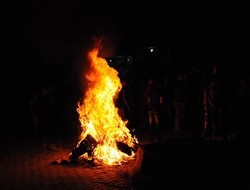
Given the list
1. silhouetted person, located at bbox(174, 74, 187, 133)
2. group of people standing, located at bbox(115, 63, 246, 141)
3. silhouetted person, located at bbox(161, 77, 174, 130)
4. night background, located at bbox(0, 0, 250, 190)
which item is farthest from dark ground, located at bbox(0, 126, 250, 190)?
silhouetted person, located at bbox(161, 77, 174, 130)

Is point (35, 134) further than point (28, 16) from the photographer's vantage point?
No

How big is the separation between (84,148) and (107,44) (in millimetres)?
6844

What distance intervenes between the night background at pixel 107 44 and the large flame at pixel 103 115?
3.97 meters

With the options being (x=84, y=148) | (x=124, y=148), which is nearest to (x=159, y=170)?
(x=124, y=148)

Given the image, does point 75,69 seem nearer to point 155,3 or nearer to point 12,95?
point 12,95

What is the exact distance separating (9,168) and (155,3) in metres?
11.5

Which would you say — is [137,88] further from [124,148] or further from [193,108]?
[124,148]

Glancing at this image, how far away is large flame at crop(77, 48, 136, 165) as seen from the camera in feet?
36.1

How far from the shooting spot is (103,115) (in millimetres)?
11492

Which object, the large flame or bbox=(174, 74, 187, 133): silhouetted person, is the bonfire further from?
bbox=(174, 74, 187, 133): silhouetted person

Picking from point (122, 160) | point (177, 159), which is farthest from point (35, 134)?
point (177, 159)

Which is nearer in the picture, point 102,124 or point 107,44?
point 102,124

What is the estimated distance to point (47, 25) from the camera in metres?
17.9

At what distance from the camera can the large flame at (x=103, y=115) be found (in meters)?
11.0
